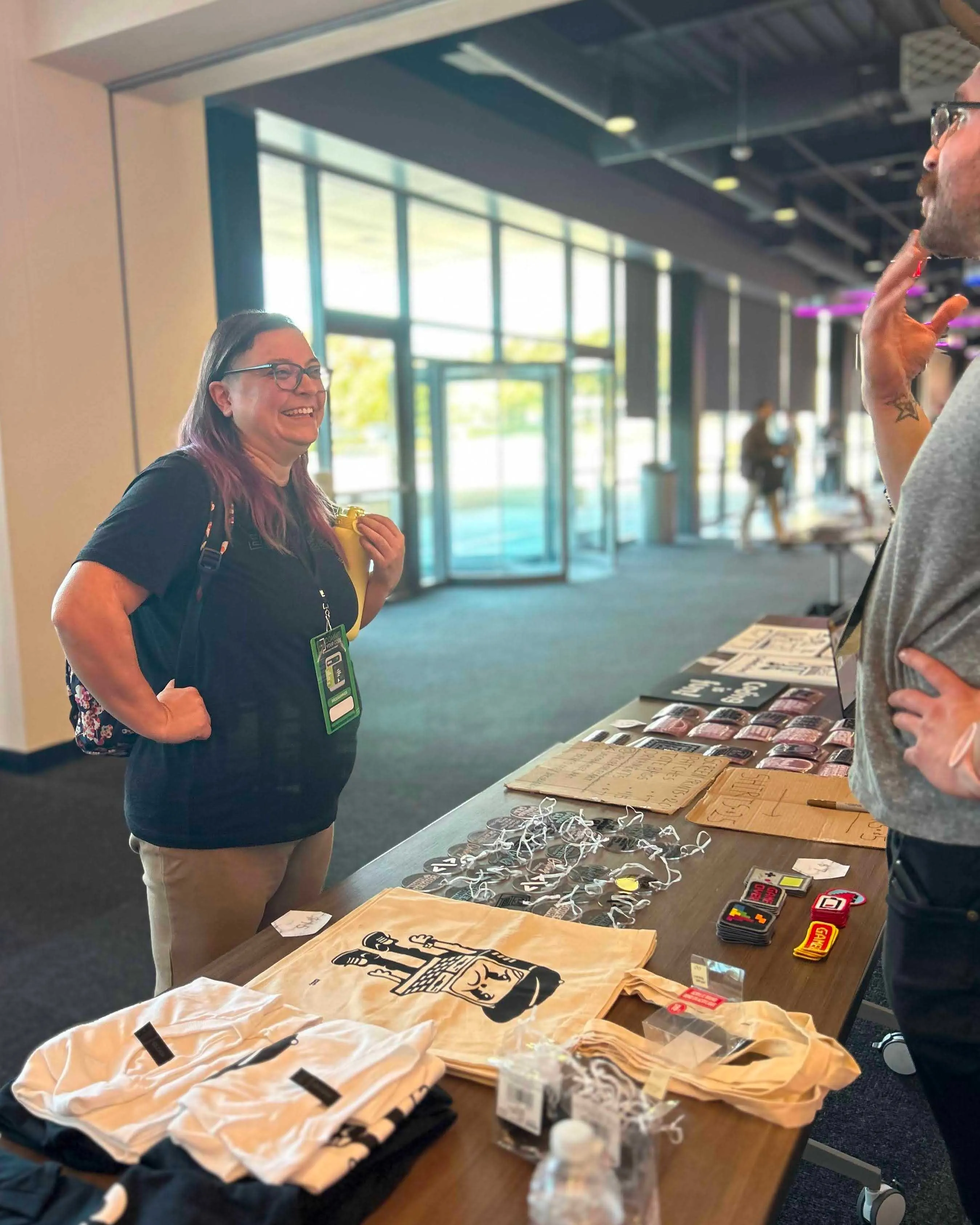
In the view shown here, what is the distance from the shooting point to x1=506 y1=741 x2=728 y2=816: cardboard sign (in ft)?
6.00

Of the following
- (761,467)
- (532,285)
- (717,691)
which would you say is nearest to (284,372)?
(717,691)

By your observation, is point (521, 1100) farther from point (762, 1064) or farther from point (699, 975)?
point (699, 975)

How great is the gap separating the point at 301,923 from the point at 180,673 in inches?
17.7

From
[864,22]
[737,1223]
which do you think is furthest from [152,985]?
[864,22]

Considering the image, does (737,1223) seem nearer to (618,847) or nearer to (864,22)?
(618,847)

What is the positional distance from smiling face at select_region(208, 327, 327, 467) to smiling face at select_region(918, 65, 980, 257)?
3.20 feet

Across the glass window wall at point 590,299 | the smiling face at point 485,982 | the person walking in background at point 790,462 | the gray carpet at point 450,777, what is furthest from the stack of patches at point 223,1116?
the person walking in background at point 790,462

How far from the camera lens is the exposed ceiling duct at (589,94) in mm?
5816

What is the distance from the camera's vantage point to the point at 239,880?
5.38ft

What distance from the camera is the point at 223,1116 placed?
0.89 meters

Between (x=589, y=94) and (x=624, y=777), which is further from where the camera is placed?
(x=589, y=94)

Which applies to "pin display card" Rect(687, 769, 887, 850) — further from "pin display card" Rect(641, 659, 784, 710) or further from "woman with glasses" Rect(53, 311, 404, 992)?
"woman with glasses" Rect(53, 311, 404, 992)

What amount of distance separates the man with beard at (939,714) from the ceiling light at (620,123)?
603 centimetres

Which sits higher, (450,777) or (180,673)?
(180,673)
